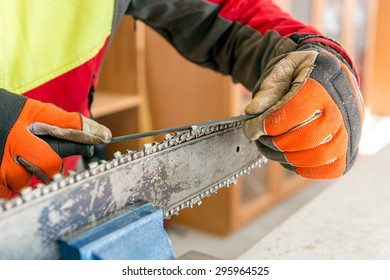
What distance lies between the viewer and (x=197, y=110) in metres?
2.76

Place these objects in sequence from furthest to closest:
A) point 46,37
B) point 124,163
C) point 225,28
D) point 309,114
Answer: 1. point 225,28
2. point 46,37
3. point 309,114
4. point 124,163

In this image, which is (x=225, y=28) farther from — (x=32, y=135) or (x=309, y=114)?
(x=32, y=135)

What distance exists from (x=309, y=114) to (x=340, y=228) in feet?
1.46

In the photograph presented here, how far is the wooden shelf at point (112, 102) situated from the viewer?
2217 mm

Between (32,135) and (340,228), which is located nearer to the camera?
(32,135)

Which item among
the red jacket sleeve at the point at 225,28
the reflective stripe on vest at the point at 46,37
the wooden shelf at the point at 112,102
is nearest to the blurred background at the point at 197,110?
the wooden shelf at the point at 112,102

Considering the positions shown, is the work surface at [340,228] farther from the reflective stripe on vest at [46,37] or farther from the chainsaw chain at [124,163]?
the reflective stripe on vest at [46,37]

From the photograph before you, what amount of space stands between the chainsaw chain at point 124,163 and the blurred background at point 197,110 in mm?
1225

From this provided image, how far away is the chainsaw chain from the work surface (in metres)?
0.20


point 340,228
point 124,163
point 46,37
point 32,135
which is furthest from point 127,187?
point 340,228

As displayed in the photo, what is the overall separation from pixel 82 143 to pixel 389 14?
4490 mm
